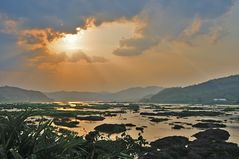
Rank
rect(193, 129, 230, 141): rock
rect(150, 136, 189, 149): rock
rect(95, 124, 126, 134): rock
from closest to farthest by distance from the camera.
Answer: rect(150, 136, 189, 149): rock < rect(193, 129, 230, 141): rock < rect(95, 124, 126, 134): rock

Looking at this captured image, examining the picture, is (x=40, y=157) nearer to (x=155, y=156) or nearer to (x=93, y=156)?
(x=93, y=156)

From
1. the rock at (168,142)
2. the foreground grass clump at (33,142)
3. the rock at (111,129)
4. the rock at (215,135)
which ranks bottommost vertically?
the rock at (168,142)

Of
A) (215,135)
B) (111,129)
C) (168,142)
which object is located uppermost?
(111,129)

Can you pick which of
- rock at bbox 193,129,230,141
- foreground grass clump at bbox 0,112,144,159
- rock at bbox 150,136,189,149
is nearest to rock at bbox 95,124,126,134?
rock at bbox 193,129,230,141

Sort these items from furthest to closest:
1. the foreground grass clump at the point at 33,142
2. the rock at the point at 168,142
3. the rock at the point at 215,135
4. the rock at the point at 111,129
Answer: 1. the rock at the point at 111,129
2. the rock at the point at 215,135
3. the rock at the point at 168,142
4. the foreground grass clump at the point at 33,142

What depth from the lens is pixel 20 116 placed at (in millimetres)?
7152

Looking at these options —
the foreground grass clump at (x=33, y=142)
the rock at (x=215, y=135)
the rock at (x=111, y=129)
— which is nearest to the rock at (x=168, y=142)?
the rock at (x=215, y=135)

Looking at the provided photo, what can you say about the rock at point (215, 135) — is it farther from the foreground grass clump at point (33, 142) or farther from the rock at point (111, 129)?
the foreground grass clump at point (33, 142)

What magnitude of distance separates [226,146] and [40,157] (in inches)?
1921

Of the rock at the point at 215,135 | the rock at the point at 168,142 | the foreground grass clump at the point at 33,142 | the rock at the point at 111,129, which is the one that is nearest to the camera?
the foreground grass clump at the point at 33,142

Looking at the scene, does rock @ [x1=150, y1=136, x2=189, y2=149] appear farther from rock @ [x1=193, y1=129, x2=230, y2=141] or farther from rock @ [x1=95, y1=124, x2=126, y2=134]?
rock @ [x1=95, y1=124, x2=126, y2=134]

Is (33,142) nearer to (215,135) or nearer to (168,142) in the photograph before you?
(168,142)

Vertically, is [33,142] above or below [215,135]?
above

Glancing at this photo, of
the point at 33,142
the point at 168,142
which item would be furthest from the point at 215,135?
the point at 33,142
